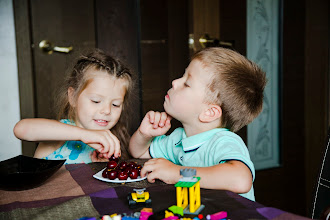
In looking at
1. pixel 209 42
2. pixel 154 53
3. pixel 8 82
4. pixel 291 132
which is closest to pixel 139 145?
pixel 154 53

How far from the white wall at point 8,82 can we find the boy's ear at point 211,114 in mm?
1636

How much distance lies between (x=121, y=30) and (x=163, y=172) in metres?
1.57

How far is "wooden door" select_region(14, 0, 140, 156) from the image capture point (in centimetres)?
240

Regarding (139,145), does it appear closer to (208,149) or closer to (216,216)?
(208,149)

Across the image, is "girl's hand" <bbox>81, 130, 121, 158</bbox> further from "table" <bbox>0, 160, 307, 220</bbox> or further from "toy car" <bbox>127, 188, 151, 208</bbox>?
"toy car" <bbox>127, 188, 151, 208</bbox>

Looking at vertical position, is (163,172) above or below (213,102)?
below

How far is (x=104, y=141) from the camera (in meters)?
1.24

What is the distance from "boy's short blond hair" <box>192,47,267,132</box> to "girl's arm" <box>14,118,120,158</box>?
388 millimetres

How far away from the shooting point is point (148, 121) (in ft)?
5.08

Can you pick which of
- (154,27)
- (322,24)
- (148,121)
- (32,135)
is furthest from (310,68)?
(32,135)

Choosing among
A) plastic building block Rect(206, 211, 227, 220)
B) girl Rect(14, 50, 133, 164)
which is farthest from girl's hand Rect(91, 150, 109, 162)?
plastic building block Rect(206, 211, 227, 220)

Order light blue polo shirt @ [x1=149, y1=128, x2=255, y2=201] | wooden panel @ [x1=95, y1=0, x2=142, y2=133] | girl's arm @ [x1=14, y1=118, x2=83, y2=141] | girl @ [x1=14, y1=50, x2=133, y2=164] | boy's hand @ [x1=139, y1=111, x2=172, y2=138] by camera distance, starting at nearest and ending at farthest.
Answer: light blue polo shirt @ [x1=149, y1=128, x2=255, y2=201] < girl's arm @ [x1=14, y1=118, x2=83, y2=141] < boy's hand @ [x1=139, y1=111, x2=172, y2=138] < girl @ [x1=14, y1=50, x2=133, y2=164] < wooden panel @ [x1=95, y1=0, x2=142, y2=133]

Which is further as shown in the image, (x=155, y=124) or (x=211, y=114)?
(x=155, y=124)

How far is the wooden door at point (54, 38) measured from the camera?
2.40 m
